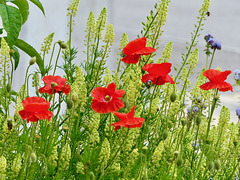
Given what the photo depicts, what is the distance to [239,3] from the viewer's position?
3121 millimetres

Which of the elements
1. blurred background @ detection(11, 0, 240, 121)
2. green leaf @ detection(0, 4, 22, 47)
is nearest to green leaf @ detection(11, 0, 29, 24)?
green leaf @ detection(0, 4, 22, 47)

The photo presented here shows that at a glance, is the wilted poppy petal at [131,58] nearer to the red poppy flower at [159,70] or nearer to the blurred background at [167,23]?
the red poppy flower at [159,70]

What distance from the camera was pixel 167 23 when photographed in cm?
309

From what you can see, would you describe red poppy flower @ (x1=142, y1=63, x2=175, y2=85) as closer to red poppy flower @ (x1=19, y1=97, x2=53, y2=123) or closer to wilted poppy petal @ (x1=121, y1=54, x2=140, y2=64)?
wilted poppy petal @ (x1=121, y1=54, x2=140, y2=64)

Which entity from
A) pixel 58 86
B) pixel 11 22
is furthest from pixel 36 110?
pixel 11 22

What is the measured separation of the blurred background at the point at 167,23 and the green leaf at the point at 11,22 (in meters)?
1.18

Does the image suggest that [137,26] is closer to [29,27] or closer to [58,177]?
[29,27]

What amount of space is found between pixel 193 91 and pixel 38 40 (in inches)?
56.6

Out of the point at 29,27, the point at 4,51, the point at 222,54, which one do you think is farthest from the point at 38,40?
the point at 222,54

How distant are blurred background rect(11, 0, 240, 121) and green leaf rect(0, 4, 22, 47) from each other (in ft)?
3.89

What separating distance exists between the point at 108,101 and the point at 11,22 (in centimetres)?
37

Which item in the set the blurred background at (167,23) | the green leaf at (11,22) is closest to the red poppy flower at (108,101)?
the green leaf at (11,22)

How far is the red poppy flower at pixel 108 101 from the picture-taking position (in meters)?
0.48

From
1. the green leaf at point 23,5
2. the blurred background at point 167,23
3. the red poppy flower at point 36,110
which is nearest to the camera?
the red poppy flower at point 36,110
